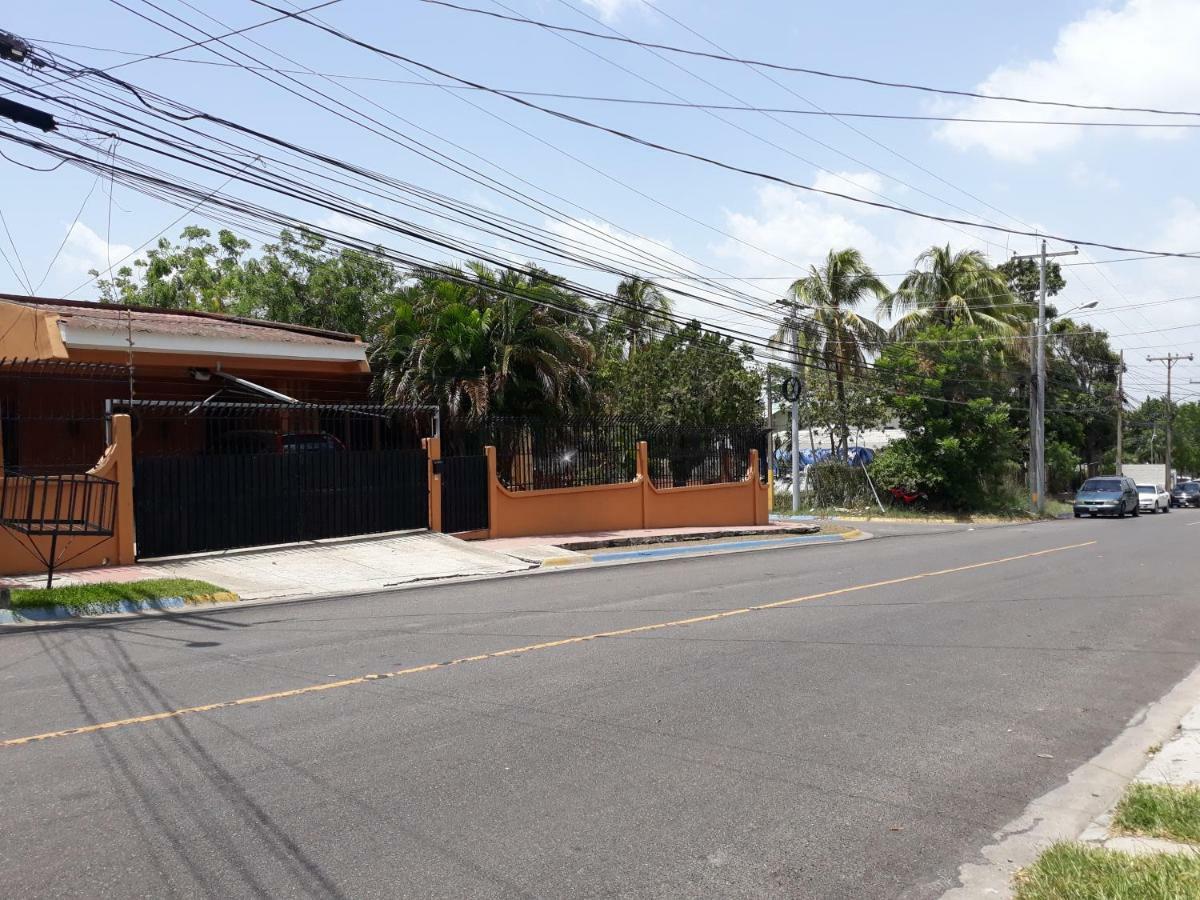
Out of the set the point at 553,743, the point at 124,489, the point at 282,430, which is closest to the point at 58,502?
the point at 124,489

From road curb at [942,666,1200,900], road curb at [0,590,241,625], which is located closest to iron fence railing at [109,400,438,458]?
road curb at [0,590,241,625]

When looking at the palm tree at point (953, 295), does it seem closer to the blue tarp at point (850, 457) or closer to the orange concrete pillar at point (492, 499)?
the blue tarp at point (850, 457)

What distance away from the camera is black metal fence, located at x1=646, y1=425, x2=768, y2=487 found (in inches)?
981

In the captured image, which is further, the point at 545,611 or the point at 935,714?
the point at 545,611

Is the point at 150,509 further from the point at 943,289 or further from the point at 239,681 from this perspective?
the point at 943,289

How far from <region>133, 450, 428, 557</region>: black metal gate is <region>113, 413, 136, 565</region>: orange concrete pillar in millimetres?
223

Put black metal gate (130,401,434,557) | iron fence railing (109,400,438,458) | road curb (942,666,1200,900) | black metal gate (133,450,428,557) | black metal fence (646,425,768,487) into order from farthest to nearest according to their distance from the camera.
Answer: black metal fence (646,425,768,487), iron fence railing (109,400,438,458), black metal gate (130,401,434,557), black metal gate (133,450,428,557), road curb (942,666,1200,900)

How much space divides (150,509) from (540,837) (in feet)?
40.6

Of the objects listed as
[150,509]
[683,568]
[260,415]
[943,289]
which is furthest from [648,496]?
[943,289]

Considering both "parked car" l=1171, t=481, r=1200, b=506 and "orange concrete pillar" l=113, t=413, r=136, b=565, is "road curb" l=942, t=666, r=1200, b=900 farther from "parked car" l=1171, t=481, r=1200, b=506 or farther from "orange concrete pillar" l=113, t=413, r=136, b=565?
"parked car" l=1171, t=481, r=1200, b=506

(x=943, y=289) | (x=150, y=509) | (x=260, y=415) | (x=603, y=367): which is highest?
(x=943, y=289)

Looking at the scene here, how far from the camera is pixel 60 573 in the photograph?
14117mm

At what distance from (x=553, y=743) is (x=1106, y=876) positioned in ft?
10.3

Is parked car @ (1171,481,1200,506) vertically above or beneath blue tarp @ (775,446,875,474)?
beneath
